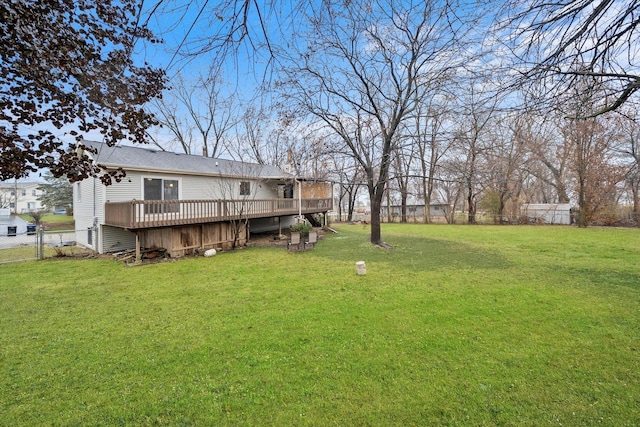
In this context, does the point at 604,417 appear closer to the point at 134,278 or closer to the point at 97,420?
the point at 97,420

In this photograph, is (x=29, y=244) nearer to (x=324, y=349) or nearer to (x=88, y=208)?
(x=88, y=208)

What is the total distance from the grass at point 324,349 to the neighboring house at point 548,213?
16485 millimetres

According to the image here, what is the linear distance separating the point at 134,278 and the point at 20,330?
304cm

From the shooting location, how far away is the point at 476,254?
9.64 metres

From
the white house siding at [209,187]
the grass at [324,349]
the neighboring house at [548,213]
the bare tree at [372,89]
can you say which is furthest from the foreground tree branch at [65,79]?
the neighboring house at [548,213]

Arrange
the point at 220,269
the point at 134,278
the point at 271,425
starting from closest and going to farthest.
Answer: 1. the point at 271,425
2. the point at 134,278
3. the point at 220,269

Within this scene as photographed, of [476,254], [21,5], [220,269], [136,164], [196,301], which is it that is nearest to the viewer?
[21,5]

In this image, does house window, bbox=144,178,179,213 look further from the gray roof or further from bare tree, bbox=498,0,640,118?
bare tree, bbox=498,0,640,118

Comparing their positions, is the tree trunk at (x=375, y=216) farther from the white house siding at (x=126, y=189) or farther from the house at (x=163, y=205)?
the white house siding at (x=126, y=189)

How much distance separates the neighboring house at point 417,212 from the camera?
87.7ft

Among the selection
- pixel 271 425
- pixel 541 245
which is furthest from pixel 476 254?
pixel 271 425

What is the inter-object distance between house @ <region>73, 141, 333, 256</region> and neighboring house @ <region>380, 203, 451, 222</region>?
1655 cm

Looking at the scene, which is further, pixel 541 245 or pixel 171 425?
pixel 541 245

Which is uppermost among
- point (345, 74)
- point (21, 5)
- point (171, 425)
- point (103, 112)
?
point (345, 74)
